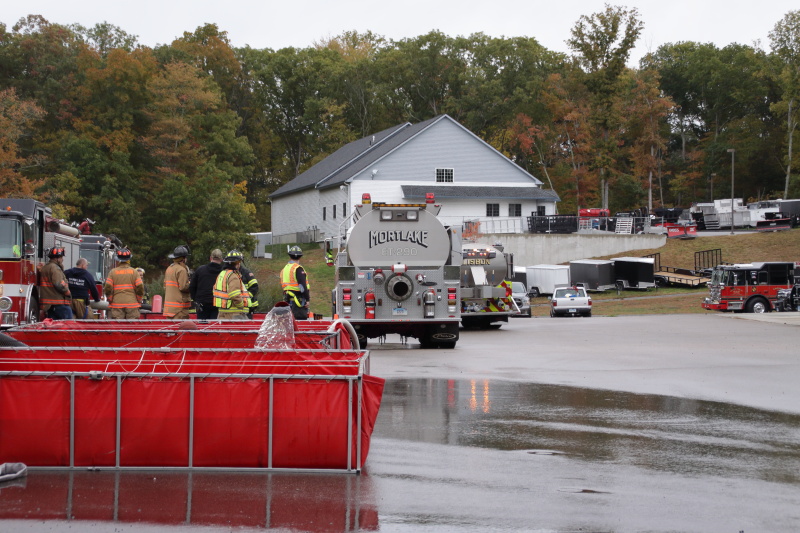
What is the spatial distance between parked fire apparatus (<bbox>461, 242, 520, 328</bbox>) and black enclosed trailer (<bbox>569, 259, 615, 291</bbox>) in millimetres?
25060

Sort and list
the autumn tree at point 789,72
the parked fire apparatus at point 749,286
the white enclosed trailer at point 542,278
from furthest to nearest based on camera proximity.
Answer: the autumn tree at point 789,72, the white enclosed trailer at point 542,278, the parked fire apparatus at point 749,286

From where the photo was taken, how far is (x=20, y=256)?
19.5m

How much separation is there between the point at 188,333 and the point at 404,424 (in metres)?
2.59

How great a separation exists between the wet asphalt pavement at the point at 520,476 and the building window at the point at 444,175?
1950 inches

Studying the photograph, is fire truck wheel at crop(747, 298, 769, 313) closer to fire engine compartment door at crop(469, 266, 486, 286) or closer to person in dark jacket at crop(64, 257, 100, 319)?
fire engine compartment door at crop(469, 266, 486, 286)

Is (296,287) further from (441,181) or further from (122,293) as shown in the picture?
(441,181)

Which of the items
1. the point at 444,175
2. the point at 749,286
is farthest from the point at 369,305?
the point at 444,175

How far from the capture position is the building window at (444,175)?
6506cm

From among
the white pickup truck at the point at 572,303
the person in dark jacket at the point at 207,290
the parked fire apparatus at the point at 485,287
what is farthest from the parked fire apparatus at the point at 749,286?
the person in dark jacket at the point at 207,290

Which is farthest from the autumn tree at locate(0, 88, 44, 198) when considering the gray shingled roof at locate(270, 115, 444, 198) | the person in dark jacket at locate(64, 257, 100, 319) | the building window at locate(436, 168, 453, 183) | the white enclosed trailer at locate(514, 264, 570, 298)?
the person in dark jacket at locate(64, 257, 100, 319)

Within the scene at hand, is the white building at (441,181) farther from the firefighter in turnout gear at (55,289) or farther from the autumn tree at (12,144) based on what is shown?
the firefighter in turnout gear at (55,289)

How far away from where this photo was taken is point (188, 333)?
11.3 metres

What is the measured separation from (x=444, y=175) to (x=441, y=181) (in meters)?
0.46

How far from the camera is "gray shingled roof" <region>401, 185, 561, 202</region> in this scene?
63.4m
